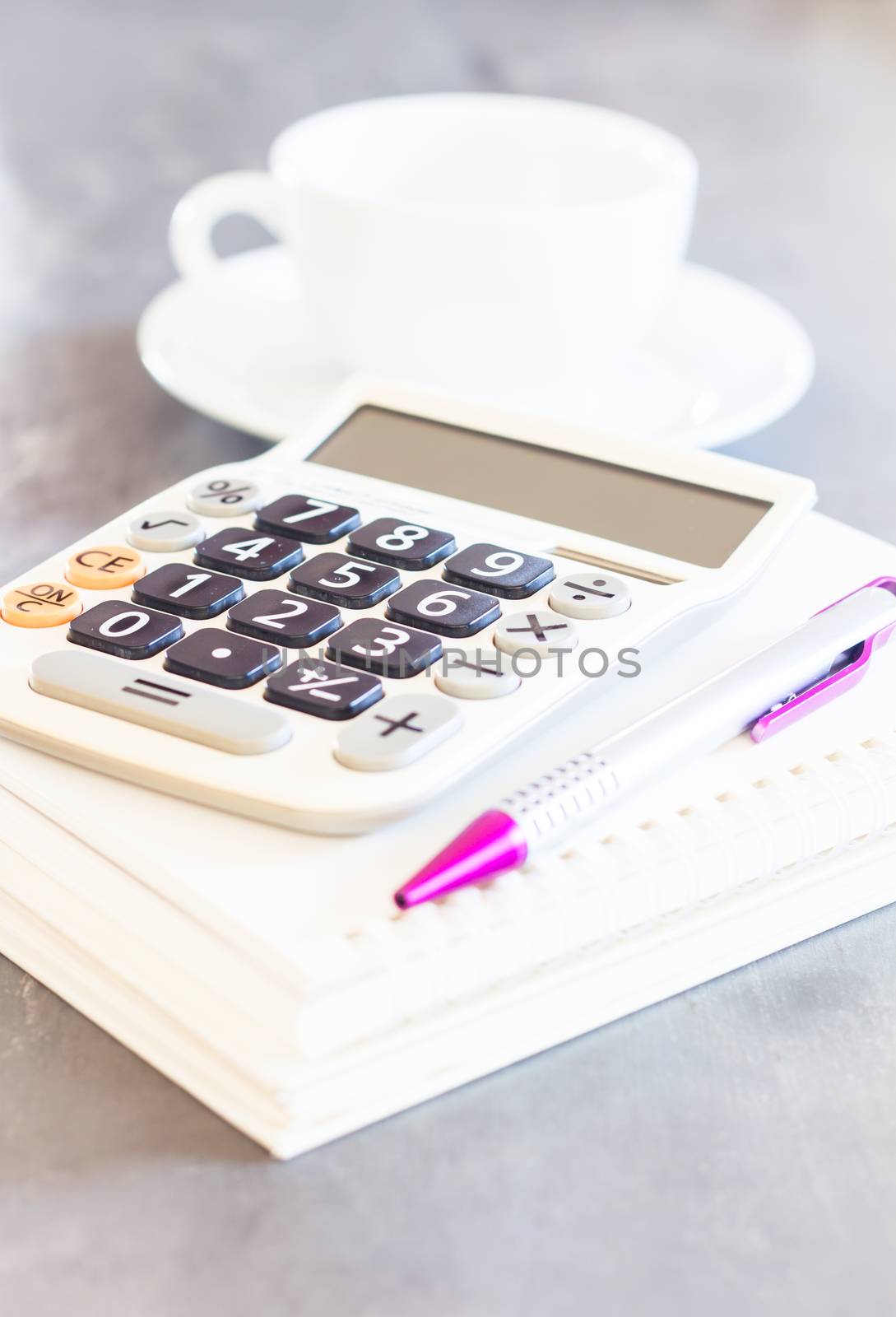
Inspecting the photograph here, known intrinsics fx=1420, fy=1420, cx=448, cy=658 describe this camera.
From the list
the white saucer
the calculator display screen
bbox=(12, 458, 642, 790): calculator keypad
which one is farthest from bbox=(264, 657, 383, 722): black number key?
the white saucer

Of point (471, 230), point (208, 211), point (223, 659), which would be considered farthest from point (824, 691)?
point (208, 211)

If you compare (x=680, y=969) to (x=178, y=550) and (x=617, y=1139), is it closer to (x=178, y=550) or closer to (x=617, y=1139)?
(x=617, y=1139)

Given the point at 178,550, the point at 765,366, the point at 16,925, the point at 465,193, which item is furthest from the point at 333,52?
the point at 16,925

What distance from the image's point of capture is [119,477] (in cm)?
64

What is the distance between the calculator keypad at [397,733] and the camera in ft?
1.12

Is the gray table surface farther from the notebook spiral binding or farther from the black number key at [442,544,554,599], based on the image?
the black number key at [442,544,554,599]

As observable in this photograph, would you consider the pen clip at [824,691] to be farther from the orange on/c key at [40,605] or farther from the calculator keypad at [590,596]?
the orange on/c key at [40,605]

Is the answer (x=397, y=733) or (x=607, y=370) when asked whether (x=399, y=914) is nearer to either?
(x=397, y=733)

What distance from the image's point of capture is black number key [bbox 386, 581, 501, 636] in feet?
1.31

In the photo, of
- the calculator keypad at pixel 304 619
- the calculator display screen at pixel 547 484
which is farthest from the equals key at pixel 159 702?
the calculator display screen at pixel 547 484

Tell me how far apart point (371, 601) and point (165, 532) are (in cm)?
8

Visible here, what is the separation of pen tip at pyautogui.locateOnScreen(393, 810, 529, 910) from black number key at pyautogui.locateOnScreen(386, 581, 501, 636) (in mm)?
Answer: 80

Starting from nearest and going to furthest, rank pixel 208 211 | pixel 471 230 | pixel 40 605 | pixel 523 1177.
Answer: pixel 523 1177
pixel 40 605
pixel 471 230
pixel 208 211

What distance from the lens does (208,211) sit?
27.8 inches
